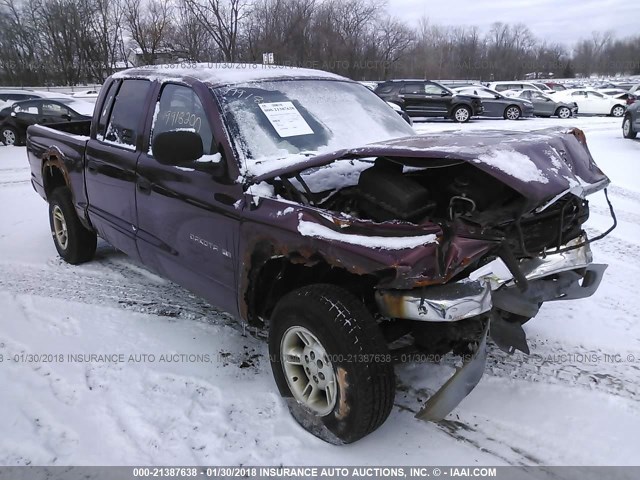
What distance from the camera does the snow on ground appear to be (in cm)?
256

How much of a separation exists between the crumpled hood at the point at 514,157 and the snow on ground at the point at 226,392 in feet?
2.86

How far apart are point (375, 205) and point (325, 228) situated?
1.17 ft

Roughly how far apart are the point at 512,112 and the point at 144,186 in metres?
19.9

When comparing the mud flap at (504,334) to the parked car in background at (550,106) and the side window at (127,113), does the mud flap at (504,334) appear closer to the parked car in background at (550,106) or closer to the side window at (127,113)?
the side window at (127,113)

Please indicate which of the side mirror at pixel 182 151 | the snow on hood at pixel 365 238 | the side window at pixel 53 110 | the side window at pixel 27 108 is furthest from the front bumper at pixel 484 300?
the side window at pixel 27 108

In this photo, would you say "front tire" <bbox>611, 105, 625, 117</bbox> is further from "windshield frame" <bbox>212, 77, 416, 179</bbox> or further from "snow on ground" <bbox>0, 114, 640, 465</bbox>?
"windshield frame" <bbox>212, 77, 416, 179</bbox>

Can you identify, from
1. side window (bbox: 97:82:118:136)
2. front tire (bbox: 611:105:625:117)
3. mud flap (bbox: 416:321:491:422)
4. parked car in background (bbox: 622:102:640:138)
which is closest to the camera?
mud flap (bbox: 416:321:491:422)

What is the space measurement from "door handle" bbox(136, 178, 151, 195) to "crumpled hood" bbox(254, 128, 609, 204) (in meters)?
1.11

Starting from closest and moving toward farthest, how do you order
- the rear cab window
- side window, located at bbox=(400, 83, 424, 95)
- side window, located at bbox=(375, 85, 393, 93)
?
the rear cab window < side window, located at bbox=(400, 83, 424, 95) < side window, located at bbox=(375, 85, 393, 93)

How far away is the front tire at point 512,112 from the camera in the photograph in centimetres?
2055

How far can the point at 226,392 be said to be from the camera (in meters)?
3.03

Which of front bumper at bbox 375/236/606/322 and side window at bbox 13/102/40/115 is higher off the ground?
side window at bbox 13/102/40/115

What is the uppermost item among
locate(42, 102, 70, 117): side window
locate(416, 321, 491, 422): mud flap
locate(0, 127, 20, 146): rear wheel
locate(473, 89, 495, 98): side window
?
locate(473, 89, 495, 98): side window

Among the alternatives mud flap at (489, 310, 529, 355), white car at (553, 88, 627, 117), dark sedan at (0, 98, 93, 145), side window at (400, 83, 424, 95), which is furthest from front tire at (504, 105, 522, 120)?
mud flap at (489, 310, 529, 355)
